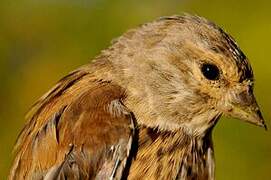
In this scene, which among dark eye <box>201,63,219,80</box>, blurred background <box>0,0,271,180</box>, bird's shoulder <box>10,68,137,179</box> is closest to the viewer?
bird's shoulder <box>10,68,137,179</box>

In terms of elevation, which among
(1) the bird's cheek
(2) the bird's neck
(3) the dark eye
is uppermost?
(3) the dark eye

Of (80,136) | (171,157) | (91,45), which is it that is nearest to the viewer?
(80,136)

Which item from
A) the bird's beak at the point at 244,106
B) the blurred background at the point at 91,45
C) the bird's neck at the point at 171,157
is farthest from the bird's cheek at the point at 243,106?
the blurred background at the point at 91,45

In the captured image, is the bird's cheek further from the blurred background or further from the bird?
the blurred background

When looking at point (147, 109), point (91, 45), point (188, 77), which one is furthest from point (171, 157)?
point (91, 45)

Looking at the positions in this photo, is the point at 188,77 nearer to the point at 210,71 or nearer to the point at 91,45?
the point at 210,71

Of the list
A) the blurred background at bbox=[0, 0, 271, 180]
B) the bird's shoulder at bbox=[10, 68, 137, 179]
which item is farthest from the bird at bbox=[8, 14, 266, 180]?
the blurred background at bbox=[0, 0, 271, 180]

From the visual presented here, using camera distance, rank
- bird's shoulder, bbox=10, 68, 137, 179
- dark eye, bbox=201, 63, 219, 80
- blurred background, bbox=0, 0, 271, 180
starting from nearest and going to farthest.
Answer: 1. bird's shoulder, bbox=10, 68, 137, 179
2. dark eye, bbox=201, 63, 219, 80
3. blurred background, bbox=0, 0, 271, 180

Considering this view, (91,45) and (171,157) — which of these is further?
(91,45)
